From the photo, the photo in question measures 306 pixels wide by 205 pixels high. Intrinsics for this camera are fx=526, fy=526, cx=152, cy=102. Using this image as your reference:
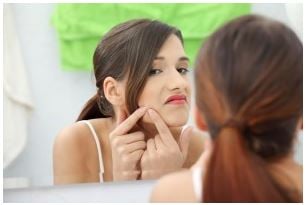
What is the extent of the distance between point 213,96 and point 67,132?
0.42 m

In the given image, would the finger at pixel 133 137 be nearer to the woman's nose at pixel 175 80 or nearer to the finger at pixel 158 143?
the finger at pixel 158 143

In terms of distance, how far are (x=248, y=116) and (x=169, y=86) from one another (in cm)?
29

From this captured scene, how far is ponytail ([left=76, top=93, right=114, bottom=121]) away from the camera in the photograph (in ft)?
4.30

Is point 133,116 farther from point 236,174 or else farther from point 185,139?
point 236,174

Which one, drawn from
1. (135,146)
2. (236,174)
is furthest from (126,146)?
(236,174)

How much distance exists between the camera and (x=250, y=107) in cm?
105

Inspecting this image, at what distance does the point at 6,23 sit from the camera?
1334 millimetres

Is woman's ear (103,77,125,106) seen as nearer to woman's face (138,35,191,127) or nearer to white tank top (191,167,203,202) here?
woman's face (138,35,191,127)

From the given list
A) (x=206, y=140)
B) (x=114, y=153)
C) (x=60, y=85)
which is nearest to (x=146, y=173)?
(x=114, y=153)

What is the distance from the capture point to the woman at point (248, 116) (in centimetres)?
104

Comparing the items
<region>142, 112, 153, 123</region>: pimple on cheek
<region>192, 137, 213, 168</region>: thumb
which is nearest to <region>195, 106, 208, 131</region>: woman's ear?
<region>192, 137, 213, 168</region>: thumb

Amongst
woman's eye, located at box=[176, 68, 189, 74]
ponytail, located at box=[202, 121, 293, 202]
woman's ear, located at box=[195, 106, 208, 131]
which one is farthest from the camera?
woman's eye, located at box=[176, 68, 189, 74]

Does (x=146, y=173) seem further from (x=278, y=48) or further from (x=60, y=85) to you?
(x=278, y=48)

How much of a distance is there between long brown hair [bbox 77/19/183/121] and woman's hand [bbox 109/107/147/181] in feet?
0.11
